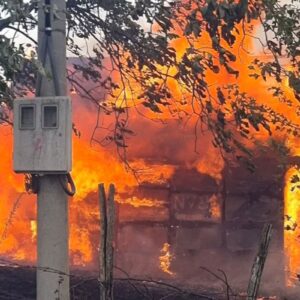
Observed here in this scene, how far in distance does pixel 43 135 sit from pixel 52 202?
0.54 metres

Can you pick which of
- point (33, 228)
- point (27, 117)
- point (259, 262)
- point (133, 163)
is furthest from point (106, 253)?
point (33, 228)

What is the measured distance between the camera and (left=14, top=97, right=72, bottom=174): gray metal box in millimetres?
4242

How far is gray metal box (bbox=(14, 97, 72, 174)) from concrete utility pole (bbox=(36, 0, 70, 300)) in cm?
15

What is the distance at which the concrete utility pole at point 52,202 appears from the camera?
4.20 meters

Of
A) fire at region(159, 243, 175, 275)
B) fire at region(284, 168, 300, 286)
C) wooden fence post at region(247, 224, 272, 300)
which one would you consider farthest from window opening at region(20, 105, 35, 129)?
fire at region(159, 243, 175, 275)

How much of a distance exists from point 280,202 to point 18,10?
8.54 meters

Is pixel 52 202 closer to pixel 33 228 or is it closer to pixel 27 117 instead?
pixel 27 117

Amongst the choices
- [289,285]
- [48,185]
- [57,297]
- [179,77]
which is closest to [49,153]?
[48,185]

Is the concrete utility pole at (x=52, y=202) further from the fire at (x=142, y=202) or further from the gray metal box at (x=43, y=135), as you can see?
the fire at (x=142, y=202)

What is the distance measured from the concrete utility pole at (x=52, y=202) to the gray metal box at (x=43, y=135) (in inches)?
5.7

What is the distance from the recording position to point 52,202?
4312 millimetres

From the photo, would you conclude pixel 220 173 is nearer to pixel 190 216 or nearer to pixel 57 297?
pixel 190 216

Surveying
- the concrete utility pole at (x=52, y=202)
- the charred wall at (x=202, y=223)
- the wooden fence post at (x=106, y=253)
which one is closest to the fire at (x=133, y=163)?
the charred wall at (x=202, y=223)

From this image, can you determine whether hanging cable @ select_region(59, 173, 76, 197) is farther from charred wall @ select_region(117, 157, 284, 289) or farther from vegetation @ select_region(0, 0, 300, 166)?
charred wall @ select_region(117, 157, 284, 289)
